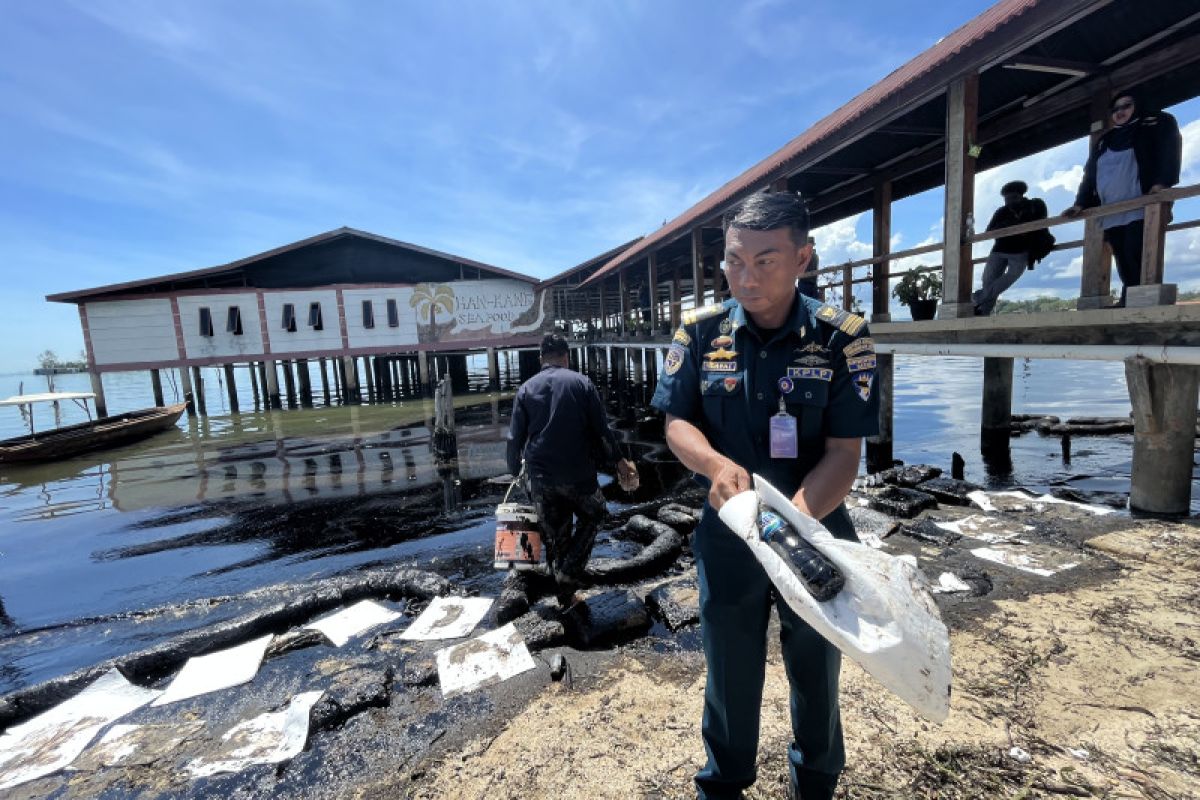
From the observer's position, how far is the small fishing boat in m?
14.2

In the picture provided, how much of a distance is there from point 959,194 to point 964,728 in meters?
6.50

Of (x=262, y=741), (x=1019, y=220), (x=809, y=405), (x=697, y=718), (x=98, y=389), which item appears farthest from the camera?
(x=98, y=389)

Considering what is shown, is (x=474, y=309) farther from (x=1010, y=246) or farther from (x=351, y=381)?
(x=1010, y=246)

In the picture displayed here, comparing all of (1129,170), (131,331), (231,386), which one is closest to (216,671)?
(1129,170)

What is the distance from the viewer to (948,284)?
6.79 m

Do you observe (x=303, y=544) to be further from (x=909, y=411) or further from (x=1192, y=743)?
(x=909, y=411)

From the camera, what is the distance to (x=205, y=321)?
24.4 metres

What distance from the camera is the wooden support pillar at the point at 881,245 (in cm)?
940

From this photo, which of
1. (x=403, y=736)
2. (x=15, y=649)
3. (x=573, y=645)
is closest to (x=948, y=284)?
(x=573, y=645)

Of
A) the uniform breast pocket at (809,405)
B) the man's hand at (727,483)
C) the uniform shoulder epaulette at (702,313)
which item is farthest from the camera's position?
the uniform shoulder epaulette at (702,313)

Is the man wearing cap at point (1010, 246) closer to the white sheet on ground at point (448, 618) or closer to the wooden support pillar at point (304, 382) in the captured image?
the white sheet on ground at point (448, 618)

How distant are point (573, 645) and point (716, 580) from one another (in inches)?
93.8

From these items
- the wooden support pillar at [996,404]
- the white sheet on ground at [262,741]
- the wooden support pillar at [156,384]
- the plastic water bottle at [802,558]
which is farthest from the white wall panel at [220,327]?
the plastic water bottle at [802,558]

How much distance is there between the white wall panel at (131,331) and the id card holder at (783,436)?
3067 centimetres
